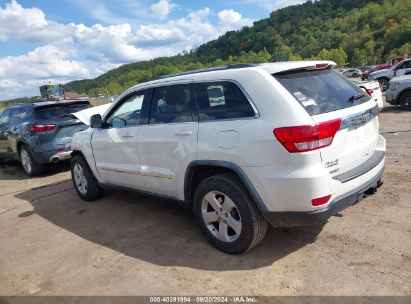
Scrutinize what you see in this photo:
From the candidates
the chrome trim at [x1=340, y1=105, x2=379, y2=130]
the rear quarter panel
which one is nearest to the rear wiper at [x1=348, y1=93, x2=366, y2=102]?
the chrome trim at [x1=340, y1=105, x2=379, y2=130]

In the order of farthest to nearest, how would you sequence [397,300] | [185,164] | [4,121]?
1. [4,121]
2. [185,164]
3. [397,300]

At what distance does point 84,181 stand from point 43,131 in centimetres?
252

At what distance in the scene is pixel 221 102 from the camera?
363 cm

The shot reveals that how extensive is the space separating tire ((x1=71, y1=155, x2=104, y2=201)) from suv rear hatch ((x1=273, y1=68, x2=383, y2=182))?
11.6 ft

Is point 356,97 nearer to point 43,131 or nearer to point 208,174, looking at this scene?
point 208,174

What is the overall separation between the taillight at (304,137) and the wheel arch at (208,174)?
0.49 m

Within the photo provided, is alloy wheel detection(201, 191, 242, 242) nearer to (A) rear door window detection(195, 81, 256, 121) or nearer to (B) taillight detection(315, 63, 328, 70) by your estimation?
(A) rear door window detection(195, 81, 256, 121)

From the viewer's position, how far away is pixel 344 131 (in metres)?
3.30

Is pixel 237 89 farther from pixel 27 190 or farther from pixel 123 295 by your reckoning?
A: pixel 27 190

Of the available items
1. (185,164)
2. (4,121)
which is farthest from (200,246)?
(4,121)

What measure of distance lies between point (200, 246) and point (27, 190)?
15.6 feet

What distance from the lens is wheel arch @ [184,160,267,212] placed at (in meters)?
3.35

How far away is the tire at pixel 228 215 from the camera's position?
11.3 feet

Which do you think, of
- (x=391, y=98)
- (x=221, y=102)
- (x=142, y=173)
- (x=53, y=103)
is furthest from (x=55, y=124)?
(x=391, y=98)
